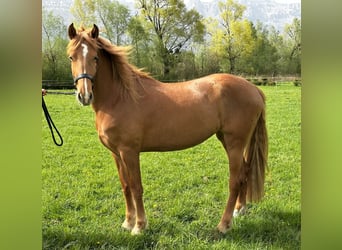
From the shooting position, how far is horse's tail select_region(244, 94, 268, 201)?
99.7 inches

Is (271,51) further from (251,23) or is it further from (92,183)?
(92,183)

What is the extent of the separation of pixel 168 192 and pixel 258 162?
0.58m

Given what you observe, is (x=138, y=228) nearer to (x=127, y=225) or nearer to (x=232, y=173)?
(x=127, y=225)

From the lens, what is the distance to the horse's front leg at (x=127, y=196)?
7.85 feet

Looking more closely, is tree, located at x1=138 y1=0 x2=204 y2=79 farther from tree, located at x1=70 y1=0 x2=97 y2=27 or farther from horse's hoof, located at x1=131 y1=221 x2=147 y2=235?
horse's hoof, located at x1=131 y1=221 x2=147 y2=235

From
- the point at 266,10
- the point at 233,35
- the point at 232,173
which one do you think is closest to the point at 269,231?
the point at 232,173

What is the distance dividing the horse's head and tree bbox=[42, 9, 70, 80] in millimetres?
143

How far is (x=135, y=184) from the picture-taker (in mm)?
2352

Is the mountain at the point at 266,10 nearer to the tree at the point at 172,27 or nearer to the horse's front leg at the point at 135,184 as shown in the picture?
the tree at the point at 172,27

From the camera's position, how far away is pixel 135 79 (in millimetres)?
2371

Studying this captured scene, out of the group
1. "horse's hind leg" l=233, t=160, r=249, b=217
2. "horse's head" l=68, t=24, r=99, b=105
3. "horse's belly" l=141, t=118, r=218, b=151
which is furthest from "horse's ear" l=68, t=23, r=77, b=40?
"horse's hind leg" l=233, t=160, r=249, b=217
